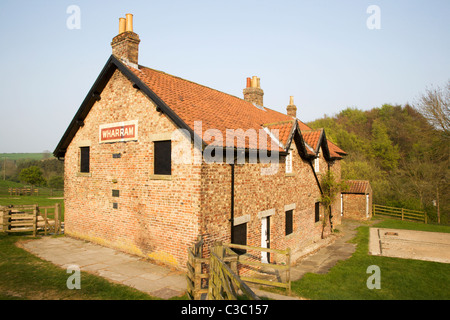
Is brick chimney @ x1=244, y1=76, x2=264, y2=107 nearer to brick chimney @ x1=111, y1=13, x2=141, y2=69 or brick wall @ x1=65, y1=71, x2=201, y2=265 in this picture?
brick chimney @ x1=111, y1=13, x2=141, y2=69

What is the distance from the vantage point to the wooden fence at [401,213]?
26.7 metres

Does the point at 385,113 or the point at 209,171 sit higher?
the point at 385,113

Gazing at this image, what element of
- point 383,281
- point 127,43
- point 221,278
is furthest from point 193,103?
point 383,281

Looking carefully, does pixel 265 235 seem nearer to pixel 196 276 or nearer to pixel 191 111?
pixel 196 276

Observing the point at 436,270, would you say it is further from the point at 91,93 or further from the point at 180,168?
the point at 91,93

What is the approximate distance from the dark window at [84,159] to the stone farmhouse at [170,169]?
0.10 m

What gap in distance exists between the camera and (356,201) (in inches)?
1000

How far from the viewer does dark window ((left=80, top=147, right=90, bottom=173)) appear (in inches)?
533

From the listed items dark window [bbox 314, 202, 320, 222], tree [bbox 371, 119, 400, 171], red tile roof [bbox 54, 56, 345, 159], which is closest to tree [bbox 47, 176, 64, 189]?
red tile roof [bbox 54, 56, 345, 159]

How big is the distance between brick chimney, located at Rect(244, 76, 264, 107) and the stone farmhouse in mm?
5404

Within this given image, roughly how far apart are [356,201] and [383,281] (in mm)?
16642
